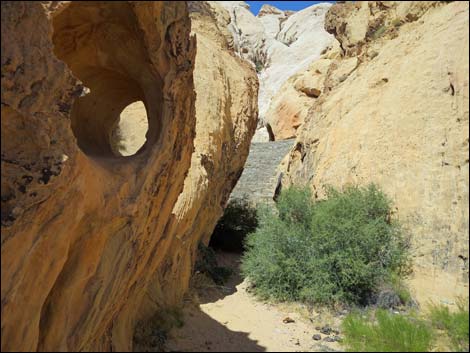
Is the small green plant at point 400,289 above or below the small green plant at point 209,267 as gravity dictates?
above

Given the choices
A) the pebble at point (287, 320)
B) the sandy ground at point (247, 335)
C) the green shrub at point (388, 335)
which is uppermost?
the green shrub at point (388, 335)

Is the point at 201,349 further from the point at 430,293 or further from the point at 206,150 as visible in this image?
the point at 206,150

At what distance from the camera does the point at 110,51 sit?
12.1 feet

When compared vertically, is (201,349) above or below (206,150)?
below

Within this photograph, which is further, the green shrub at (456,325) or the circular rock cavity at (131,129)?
the circular rock cavity at (131,129)

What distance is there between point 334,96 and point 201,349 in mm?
8094

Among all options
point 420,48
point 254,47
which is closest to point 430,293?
point 420,48

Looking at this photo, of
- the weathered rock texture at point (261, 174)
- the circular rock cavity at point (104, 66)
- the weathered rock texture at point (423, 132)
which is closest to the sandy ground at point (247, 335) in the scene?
the weathered rock texture at point (423, 132)

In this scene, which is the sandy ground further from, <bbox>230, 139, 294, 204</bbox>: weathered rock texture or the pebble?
<bbox>230, 139, 294, 204</bbox>: weathered rock texture

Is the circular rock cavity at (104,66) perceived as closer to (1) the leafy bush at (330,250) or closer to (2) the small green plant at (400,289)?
(2) the small green plant at (400,289)

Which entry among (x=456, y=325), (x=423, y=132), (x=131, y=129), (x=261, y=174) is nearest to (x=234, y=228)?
(x=261, y=174)

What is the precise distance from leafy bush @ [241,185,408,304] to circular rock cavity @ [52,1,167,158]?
240 centimetres

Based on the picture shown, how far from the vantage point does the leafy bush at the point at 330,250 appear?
4363 mm

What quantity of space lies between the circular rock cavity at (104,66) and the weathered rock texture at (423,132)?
1.71 meters
